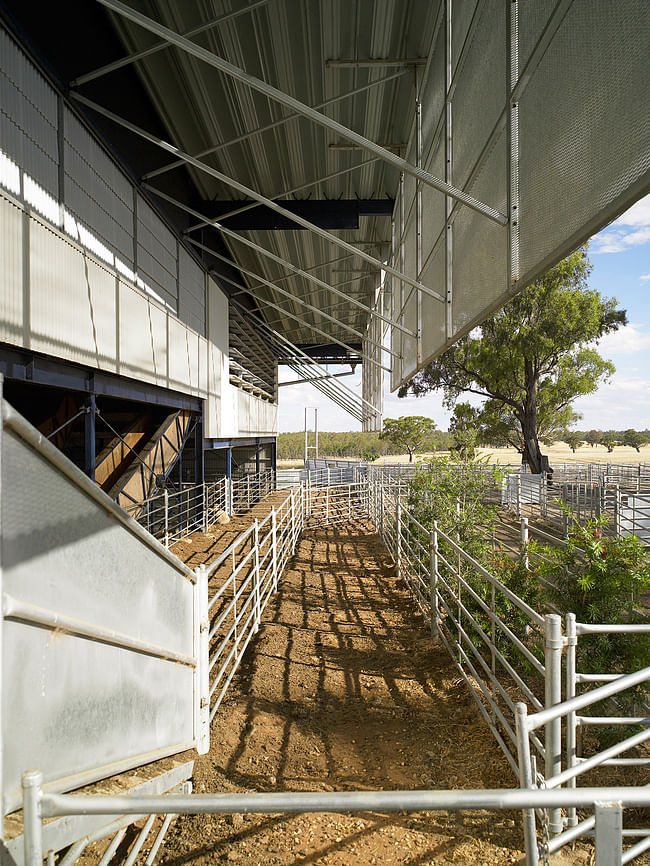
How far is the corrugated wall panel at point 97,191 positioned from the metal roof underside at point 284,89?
70 centimetres

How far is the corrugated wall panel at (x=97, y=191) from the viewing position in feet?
23.7

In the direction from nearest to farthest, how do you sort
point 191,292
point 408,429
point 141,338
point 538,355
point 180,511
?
1. point 141,338
2. point 191,292
3. point 180,511
4. point 538,355
5. point 408,429

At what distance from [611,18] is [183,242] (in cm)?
1111

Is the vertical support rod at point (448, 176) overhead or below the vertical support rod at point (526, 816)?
overhead

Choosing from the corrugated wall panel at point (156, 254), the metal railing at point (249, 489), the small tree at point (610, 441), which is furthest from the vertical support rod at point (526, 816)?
the small tree at point (610, 441)

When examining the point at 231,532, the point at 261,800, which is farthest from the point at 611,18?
the point at 231,532

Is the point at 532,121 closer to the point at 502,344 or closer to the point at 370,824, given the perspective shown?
the point at 370,824

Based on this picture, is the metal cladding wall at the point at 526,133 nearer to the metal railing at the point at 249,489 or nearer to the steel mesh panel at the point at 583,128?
the steel mesh panel at the point at 583,128

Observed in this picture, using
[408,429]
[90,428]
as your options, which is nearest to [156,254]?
[90,428]

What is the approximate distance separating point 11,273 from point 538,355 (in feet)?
77.5

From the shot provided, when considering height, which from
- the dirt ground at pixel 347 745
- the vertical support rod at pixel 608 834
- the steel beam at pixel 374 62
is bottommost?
the dirt ground at pixel 347 745

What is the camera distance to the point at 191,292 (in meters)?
13.3

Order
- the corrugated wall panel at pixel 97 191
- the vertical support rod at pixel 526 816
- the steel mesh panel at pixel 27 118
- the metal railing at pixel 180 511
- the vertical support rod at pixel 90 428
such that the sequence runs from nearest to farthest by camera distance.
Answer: the vertical support rod at pixel 526 816 < the steel mesh panel at pixel 27 118 < the corrugated wall panel at pixel 97 191 < the vertical support rod at pixel 90 428 < the metal railing at pixel 180 511

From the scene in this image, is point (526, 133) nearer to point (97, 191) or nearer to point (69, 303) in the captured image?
point (69, 303)
